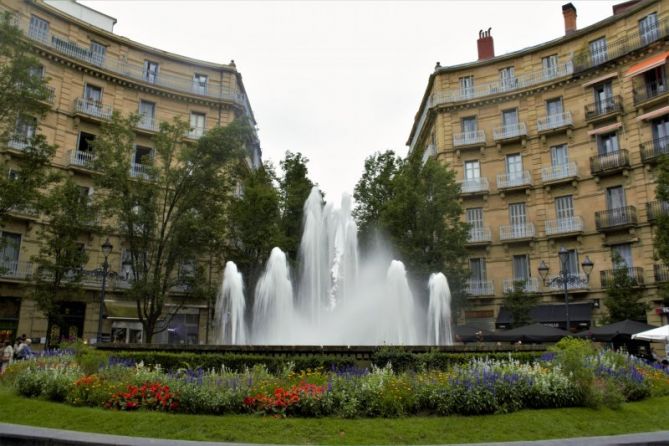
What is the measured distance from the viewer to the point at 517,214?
113 feet

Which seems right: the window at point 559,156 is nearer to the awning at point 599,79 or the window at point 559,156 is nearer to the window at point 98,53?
the awning at point 599,79

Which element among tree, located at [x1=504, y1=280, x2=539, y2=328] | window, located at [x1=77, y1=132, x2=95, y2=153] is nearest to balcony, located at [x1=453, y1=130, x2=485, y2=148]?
tree, located at [x1=504, y1=280, x2=539, y2=328]

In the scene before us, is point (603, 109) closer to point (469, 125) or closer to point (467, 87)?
point (469, 125)

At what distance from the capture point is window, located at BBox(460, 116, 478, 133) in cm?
3681

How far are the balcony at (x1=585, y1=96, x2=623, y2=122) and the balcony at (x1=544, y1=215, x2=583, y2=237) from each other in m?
6.25

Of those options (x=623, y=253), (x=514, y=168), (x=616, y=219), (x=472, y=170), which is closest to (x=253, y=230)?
(x=472, y=170)

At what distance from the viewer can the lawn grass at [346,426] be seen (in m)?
8.06

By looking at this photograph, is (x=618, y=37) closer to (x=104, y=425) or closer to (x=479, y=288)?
(x=479, y=288)

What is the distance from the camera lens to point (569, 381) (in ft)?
33.5

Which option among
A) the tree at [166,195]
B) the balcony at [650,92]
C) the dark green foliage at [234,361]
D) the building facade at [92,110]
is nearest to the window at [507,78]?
the balcony at [650,92]

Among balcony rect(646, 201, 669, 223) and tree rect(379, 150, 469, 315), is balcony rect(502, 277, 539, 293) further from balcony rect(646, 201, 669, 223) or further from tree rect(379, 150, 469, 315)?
balcony rect(646, 201, 669, 223)

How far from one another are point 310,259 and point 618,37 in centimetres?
2427

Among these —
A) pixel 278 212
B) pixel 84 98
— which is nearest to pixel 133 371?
pixel 278 212

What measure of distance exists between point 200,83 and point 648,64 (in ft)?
92.6
